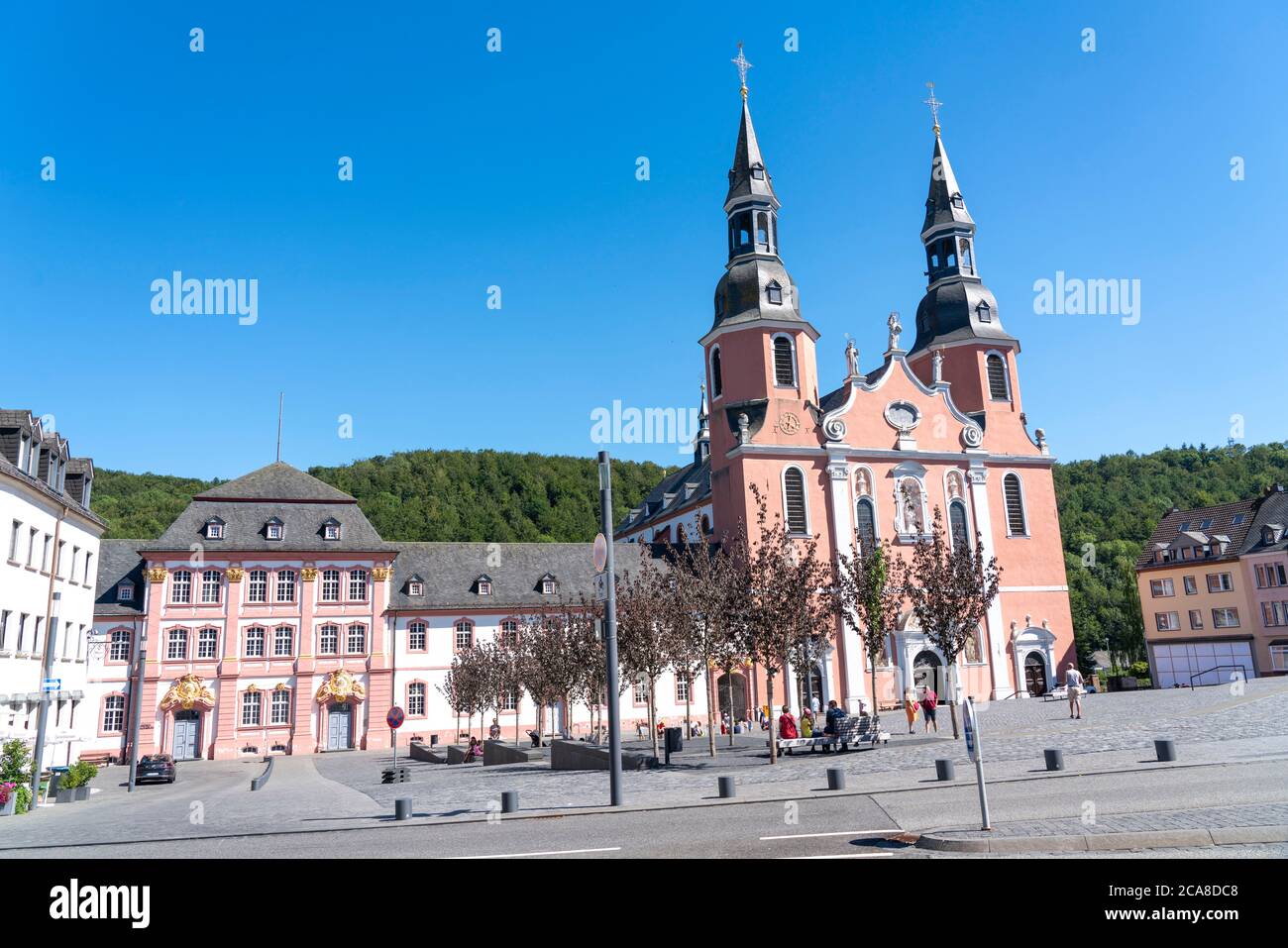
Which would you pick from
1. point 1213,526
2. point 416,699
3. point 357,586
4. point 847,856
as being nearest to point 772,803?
point 847,856

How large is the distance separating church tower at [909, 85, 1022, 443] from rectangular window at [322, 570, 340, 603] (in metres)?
38.7

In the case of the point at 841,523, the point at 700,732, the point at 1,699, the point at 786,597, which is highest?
the point at 841,523

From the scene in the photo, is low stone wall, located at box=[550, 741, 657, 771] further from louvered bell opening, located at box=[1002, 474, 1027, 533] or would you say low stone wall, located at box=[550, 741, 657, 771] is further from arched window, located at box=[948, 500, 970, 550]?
louvered bell opening, located at box=[1002, 474, 1027, 533]

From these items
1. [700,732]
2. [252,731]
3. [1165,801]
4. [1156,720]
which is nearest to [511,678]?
[700,732]

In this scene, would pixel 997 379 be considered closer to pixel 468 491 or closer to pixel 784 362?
pixel 784 362

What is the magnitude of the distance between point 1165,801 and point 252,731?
46.2 metres

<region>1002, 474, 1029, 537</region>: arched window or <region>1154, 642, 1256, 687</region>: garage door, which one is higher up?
<region>1002, 474, 1029, 537</region>: arched window

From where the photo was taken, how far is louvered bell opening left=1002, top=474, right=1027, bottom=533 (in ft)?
181

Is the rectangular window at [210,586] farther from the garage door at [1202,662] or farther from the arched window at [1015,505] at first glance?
the garage door at [1202,662]

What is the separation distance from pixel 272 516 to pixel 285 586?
420 cm

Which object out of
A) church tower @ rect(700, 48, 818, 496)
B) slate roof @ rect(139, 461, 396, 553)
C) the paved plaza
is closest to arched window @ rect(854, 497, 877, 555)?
church tower @ rect(700, 48, 818, 496)
